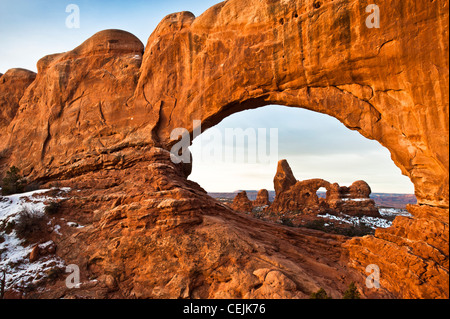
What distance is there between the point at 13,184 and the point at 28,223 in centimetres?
428

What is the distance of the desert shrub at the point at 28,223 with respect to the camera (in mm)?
10609

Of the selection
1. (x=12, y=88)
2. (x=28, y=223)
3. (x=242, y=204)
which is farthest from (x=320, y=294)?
(x=242, y=204)

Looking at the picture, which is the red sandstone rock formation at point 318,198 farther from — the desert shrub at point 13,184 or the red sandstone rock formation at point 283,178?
the desert shrub at point 13,184

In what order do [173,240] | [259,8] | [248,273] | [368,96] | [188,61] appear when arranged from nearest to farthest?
[248,273] → [173,240] → [368,96] → [259,8] → [188,61]

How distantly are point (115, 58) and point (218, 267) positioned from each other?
1353 cm

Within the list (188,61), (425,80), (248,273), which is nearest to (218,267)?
(248,273)

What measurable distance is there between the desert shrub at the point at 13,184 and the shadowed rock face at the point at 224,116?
668 mm

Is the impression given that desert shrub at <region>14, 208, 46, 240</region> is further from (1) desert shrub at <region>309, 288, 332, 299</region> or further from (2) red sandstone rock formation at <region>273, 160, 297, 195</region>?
(2) red sandstone rock formation at <region>273, 160, 297, 195</region>

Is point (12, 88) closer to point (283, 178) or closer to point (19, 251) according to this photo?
point (19, 251)

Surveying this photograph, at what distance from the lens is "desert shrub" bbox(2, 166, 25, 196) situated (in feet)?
43.9

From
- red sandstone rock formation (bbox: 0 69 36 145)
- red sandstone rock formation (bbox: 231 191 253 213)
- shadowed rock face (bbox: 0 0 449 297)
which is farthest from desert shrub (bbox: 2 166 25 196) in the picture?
red sandstone rock formation (bbox: 231 191 253 213)

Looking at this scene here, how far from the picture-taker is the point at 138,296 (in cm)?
808

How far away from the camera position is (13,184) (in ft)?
44.5

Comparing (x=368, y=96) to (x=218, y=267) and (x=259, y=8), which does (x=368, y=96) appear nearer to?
(x=259, y=8)
